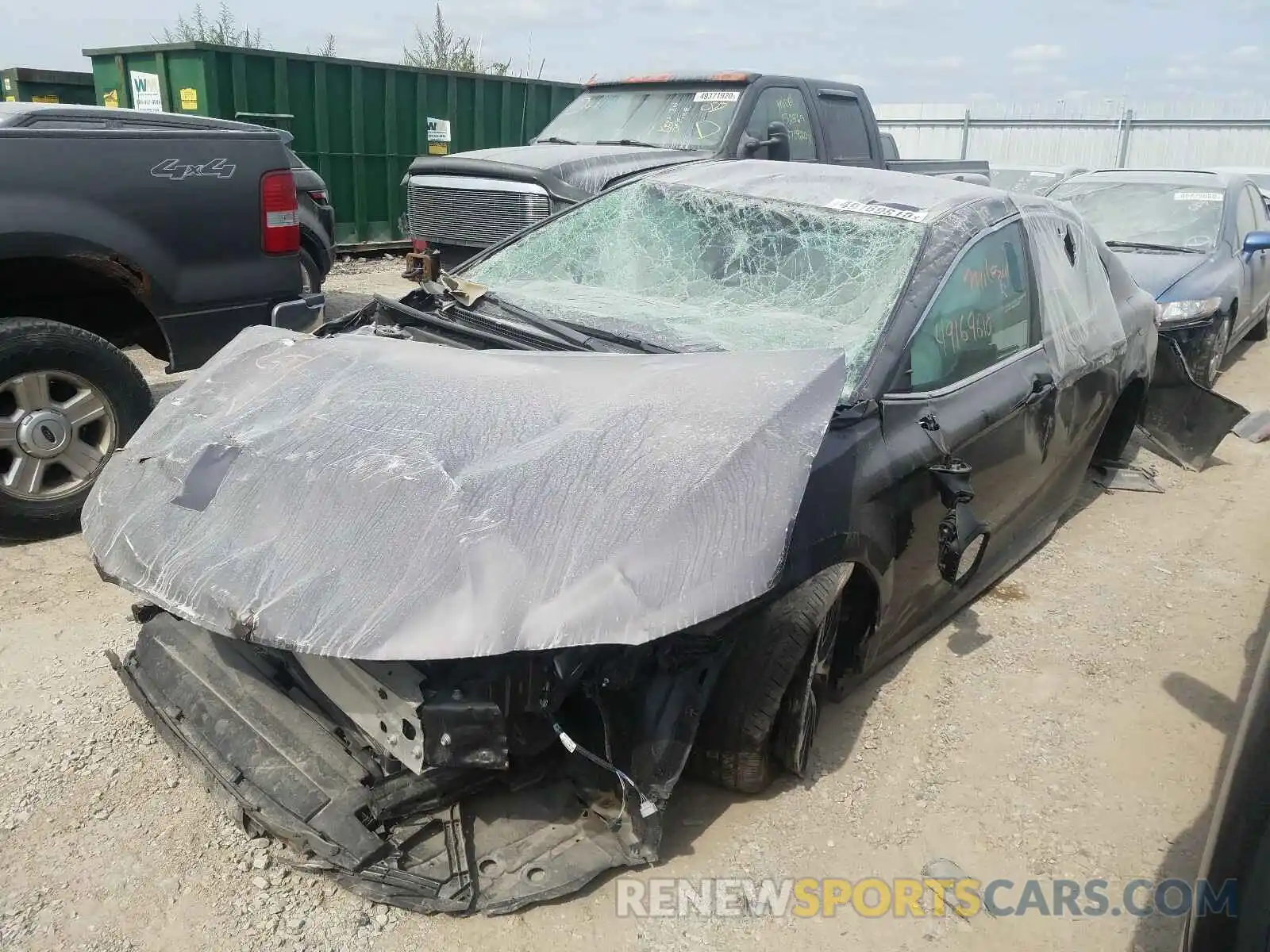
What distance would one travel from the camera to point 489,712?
2113 millimetres

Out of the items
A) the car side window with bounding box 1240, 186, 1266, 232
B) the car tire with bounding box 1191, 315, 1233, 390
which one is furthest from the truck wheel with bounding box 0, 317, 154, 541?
the car side window with bounding box 1240, 186, 1266, 232

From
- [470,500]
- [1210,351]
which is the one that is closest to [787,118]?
[1210,351]

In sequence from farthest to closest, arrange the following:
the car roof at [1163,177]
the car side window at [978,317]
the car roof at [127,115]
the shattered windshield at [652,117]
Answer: the car roof at [1163,177]
the shattered windshield at [652,117]
the car roof at [127,115]
the car side window at [978,317]

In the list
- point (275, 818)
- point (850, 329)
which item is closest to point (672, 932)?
point (275, 818)

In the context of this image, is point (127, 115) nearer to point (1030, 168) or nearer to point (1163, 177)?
point (1163, 177)

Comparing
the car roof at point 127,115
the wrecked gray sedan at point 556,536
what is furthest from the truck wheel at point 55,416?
the car roof at point 127,115

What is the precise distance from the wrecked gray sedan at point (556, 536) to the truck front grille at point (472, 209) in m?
4.09

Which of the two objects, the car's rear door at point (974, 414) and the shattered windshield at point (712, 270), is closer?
the car's rear door at point (974, 414)

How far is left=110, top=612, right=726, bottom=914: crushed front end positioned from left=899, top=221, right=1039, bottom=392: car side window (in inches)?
51.3

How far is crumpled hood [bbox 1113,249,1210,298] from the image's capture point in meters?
6.97

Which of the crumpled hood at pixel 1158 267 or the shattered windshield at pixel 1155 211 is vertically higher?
the shattered windshield at pixel 1155 211

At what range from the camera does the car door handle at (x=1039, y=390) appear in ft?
11.8

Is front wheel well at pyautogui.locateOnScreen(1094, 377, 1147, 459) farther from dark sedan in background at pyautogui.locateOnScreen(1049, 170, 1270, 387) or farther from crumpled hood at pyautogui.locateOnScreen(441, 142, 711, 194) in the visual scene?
crumpled hood at pyautogui.locateOnScreen(441, 142, 711, 194)

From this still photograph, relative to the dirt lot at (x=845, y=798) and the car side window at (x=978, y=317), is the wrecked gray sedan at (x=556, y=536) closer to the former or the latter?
the car side window at (x=978, y=317)
